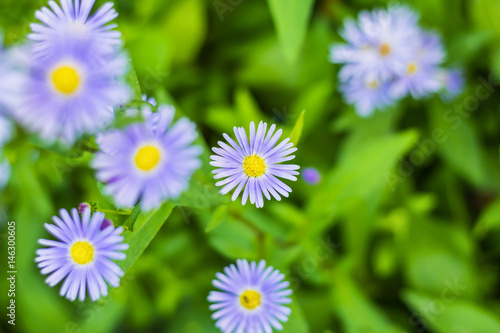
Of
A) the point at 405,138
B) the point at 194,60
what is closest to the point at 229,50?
the point at 194,60

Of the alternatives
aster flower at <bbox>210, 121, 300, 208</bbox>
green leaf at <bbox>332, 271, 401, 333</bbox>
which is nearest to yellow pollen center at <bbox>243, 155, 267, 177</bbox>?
aster flower at <bbox>210, 121, 300, 208</bbox>

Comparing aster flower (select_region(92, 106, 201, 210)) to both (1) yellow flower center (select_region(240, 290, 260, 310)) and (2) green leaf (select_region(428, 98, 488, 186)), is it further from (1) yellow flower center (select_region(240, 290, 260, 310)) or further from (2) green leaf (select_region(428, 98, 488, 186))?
(2) green leaf (select_region(428, 98, 488, 186))

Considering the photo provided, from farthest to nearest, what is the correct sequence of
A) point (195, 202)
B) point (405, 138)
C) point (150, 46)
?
point (150, 46) → point (405, 138) → point (195, 202)

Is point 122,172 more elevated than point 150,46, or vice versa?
point 150,46

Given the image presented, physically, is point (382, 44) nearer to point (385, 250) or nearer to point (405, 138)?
point (405, 138)

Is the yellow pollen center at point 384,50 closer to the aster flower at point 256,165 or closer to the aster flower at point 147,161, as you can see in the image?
the aster flower at point 256,165

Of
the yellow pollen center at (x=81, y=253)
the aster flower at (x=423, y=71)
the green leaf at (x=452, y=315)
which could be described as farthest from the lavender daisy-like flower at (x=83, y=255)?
the aster flower at (x=423, y=71)

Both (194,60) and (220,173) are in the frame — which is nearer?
(220,173)
